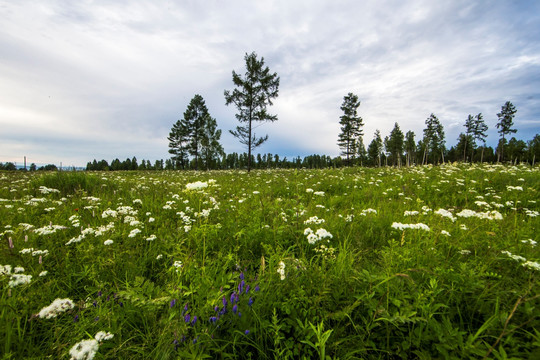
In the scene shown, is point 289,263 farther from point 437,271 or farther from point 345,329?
point 437,271

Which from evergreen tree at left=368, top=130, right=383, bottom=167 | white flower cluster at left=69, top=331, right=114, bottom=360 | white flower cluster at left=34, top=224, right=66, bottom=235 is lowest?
white flower cluster at left=69, top=331, right=114, bottom=360

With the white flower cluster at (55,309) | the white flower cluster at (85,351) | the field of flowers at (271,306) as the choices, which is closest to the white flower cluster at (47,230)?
the field of flowers at (271,306)

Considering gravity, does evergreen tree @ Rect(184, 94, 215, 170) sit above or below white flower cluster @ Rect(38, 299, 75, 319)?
above

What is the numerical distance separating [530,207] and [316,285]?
7.85 meters

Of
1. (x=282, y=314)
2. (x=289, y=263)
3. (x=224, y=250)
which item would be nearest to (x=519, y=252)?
(x=289, y=263)

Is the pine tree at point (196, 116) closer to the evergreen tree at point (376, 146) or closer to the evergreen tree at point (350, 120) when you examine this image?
the evergreen tree at point (350, 120)

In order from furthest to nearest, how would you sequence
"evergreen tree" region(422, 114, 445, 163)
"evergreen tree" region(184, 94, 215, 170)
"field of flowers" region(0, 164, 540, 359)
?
"evergreen tree" region(422, 114, 445, 163) → "evergreen tree" region(184, 94, 215, 170) → "field of flowers" region(0, 164, 540, 359)

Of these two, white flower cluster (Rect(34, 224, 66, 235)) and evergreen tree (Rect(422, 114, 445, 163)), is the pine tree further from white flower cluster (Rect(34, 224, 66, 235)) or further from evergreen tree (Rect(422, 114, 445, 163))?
evergreen tree (Rect(422, 114, 445, 163))

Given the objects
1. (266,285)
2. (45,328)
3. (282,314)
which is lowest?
(45,328)

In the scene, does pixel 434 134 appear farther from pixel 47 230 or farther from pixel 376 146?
pixel 47 230

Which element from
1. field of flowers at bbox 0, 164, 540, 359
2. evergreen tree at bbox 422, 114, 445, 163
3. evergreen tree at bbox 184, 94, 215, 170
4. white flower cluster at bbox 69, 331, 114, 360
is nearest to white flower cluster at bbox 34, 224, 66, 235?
field of flowers at bbox 0, 164, 540, 359

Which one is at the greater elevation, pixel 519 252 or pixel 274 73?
pixel 274 73

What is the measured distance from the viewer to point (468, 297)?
1.82m

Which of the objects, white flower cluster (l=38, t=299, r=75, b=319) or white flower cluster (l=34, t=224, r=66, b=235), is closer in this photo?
white flower cluster (l=38, t=299, r=75, b=319)
